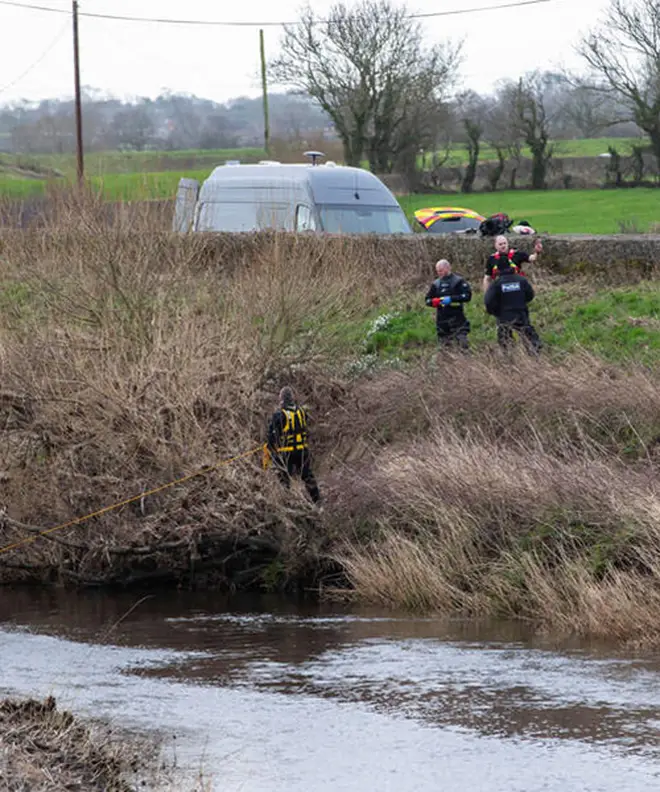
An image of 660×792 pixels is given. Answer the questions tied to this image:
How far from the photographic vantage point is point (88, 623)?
16234 millimetres

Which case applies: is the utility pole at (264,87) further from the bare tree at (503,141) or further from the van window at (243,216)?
the van window at (243,216)

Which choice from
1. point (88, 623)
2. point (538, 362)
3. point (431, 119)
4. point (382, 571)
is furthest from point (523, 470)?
point (431, 119)

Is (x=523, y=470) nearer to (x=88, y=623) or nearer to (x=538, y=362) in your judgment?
(x=538, y=362)

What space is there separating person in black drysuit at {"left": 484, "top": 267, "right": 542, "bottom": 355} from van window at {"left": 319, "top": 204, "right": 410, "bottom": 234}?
15.2 feet

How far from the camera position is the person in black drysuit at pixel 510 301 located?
1953 centimetres

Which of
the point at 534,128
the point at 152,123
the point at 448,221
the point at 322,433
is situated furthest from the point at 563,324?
the point at 152,123

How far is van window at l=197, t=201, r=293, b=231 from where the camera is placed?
22459 mm

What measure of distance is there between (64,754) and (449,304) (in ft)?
36.8

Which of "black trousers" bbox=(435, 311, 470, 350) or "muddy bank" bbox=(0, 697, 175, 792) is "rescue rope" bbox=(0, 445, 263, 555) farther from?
"muddy bank" bbox=(0, 697, 175, 792)

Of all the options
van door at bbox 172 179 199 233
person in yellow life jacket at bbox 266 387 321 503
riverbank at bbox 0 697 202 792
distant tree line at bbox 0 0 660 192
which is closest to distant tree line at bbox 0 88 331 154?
distant tree line at bbox 0 0 660 192

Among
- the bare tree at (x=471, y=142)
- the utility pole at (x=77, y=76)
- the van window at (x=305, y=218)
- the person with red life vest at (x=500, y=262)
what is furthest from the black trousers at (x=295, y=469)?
the bare tree at (x=471, y=142)

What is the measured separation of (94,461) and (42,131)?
4149 cm

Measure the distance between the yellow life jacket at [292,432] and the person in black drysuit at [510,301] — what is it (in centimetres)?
373

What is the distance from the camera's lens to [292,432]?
55.5 feet
